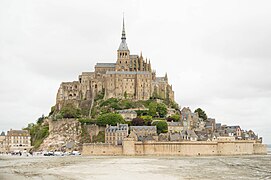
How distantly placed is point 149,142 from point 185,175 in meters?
31.2

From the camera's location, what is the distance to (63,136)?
81.1 m

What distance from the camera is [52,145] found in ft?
263

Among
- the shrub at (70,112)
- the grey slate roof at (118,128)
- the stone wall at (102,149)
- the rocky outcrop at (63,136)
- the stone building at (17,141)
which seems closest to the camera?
the stone wall at (102,149)

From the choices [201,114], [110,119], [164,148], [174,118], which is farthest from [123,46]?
[164,148]

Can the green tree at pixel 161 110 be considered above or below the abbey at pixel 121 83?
below

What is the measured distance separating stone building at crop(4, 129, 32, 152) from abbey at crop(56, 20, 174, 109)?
10.7 metres

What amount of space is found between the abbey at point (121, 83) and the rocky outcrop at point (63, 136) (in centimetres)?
1117

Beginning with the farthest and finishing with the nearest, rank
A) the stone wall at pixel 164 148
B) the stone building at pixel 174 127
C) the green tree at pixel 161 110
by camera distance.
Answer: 1. the green tree at pixel 161 110
2. the stone building at pixel 174 127
3. the stone wall at pixel 164 148

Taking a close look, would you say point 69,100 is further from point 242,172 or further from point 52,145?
point 242,172

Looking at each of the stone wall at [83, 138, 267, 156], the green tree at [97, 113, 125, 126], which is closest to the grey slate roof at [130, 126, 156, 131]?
the green tree at [97, 113, 125, 126]

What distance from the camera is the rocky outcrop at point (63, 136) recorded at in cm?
7862

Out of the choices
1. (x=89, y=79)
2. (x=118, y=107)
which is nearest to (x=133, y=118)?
(x=118, y=107)

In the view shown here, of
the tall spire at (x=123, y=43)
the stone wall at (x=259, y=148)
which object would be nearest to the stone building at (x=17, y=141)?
the tall spire at (x=123, y=43)

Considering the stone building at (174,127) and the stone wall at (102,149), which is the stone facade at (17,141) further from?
the stone building at (174,127)
